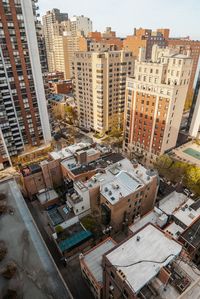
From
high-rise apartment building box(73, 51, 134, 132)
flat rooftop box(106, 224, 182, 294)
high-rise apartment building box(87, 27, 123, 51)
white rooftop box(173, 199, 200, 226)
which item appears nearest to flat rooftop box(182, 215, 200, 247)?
white rooftop box(173, 199, 200, 226)

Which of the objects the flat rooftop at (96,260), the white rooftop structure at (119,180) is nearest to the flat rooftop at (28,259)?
the flat rooftop at (96,260)

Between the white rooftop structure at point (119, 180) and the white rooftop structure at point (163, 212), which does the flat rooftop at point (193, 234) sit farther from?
the white rooftop structure at point (119, 180)

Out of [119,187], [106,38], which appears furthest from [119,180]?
[106,38]

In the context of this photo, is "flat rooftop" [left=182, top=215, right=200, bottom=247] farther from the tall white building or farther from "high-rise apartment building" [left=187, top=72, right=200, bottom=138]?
"high-rise apartment building" [left=187, top=72, right=200, bottom=138]

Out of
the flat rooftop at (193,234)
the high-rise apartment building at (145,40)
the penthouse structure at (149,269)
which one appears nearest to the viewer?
the penthouse structure at (149,269)

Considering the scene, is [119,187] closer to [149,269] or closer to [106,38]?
[149,269]

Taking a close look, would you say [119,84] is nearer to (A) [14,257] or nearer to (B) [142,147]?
(B) [142,147]

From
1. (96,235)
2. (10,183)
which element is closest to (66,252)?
(96,235)
